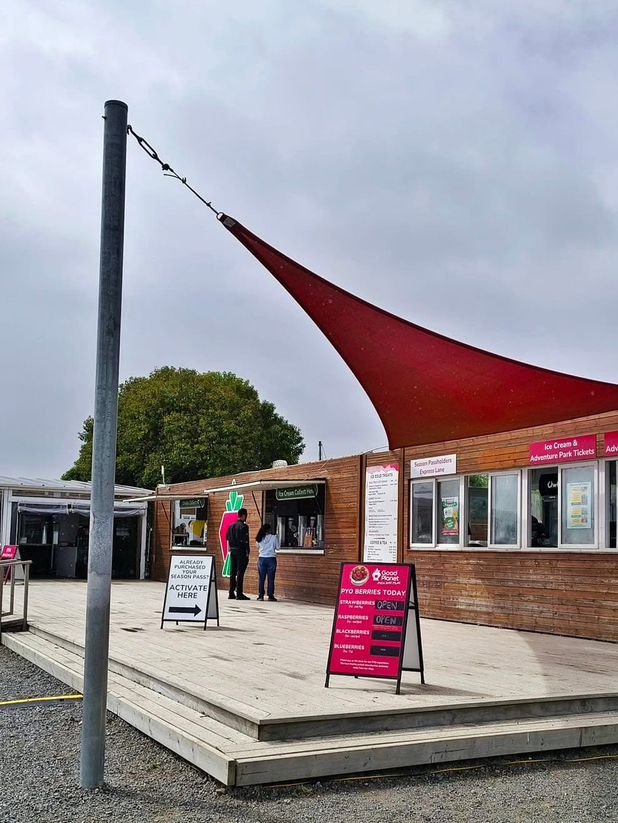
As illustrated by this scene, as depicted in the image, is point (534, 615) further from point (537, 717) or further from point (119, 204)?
point (119, 204)

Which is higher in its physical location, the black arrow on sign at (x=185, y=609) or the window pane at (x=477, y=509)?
the window pane at (x=477, y=509)

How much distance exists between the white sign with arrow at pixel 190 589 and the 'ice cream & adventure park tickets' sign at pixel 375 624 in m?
4.11

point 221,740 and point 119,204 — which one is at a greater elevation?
point 119,204

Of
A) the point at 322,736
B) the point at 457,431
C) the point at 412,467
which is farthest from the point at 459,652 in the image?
the point at 412,467

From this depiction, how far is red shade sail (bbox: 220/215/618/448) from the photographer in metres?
9.55

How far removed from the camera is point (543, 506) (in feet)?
40.7

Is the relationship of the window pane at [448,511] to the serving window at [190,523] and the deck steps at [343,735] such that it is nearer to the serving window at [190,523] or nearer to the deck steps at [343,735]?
the deck steps at [343,735]

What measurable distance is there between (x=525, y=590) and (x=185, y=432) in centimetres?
2943

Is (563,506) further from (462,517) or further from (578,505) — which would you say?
(462,517)

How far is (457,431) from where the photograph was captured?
1070cm

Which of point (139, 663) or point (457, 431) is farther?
point (457, 431)

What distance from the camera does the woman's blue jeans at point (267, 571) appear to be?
17750 mm

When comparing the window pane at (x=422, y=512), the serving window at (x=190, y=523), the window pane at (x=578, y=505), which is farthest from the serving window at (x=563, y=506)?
the serving window at (x=190, y=523)

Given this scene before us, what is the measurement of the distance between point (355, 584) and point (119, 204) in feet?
12.5
